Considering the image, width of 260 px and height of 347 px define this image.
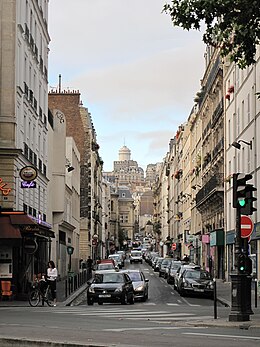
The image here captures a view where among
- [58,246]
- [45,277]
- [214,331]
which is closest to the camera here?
[214,331]

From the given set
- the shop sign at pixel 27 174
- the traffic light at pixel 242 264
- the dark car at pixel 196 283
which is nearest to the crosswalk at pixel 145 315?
the traffic light at pixel 242 264

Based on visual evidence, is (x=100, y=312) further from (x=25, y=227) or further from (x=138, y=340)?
(x=138, y=340)

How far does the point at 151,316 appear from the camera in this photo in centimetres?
2408

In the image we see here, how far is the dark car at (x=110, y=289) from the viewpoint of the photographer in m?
31.8

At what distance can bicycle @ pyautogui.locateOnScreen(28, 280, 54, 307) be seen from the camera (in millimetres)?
31672

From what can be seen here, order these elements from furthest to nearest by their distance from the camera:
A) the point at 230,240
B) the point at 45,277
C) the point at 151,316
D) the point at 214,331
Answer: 1. the point at 230,240
2. the point at 45,277
3. the point at 151,316
4. the point at 214,331

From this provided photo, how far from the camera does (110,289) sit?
31781 millimetres

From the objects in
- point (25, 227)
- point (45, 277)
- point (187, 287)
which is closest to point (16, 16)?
point (25, 227)

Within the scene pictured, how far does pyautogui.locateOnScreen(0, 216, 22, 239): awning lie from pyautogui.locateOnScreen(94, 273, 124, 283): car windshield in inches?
145

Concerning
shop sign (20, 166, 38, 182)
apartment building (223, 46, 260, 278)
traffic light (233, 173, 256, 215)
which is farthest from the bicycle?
traffic light (233, 173, 256, 215)

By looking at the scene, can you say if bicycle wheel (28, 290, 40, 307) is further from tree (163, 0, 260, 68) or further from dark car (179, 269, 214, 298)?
tree (163, 0, 260, 68)

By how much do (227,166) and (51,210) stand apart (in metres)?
12.5

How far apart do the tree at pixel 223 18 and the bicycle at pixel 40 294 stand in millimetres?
16748

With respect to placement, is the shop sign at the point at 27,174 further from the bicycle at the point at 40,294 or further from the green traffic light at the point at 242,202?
the green traffic light at the point at 242,202
